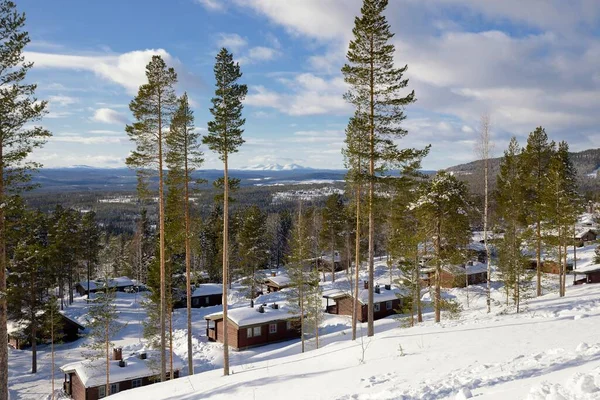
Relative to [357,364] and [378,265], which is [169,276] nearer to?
[357,364]

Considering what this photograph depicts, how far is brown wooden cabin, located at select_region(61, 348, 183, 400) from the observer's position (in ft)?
81.7

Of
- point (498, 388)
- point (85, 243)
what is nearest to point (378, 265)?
point (85, 243)

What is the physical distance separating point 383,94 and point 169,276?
16798 mm

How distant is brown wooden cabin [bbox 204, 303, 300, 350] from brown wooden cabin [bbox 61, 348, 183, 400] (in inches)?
266

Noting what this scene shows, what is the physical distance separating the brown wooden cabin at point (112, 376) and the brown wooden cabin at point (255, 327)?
22.2ft

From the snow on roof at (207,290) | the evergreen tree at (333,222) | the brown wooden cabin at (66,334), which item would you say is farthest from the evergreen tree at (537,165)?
the brown wooden cabin at (66,334)

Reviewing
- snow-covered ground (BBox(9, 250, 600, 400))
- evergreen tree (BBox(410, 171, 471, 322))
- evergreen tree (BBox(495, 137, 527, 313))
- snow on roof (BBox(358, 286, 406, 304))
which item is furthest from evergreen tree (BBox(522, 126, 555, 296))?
snow on roof (BBox(358, 286, 406, 304))

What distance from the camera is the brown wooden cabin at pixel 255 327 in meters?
33.2

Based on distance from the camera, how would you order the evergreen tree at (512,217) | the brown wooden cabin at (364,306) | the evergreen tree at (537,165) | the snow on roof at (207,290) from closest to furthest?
the evergreen tree at (512,217)
the evergreen tree at (537,165)
the brown wooden cabin at (364,306)
the snow on roof at (207,290)

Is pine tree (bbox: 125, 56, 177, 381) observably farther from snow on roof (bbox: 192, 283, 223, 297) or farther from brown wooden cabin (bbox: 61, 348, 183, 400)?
snow on roof (bbox: 192, 283, 223, 297)

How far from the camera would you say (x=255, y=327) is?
33938 mm

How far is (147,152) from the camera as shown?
17703 mm

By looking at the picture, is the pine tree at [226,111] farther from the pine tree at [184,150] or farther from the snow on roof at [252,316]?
the snow on roof at [252,316]

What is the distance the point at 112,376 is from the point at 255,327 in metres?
12.1
